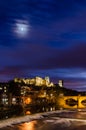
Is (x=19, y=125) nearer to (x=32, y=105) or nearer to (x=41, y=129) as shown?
(x=41, y=129)

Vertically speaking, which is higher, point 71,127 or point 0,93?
point 0,93

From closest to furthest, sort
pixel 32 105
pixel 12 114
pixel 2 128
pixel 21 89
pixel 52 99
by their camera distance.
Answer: pixel 2 128 < pixel 12 114 < pixel 32 105 < pixel 21 89 < pixel 52 99

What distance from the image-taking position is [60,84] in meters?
137

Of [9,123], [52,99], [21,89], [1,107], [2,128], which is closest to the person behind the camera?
[2,128]

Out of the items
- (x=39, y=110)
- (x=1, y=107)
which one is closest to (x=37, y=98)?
(x=39, y=110)

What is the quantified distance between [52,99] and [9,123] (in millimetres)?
51716

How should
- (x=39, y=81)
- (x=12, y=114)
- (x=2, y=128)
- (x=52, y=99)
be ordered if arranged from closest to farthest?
(x=2, y=128) < (x=12, y=114) < (x=52, y=99) < (x=39, y=81)

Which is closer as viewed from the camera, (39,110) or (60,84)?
(39,110)

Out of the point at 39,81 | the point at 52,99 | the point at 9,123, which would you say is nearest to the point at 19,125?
the point at 9,123

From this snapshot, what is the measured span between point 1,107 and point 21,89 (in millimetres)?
24377

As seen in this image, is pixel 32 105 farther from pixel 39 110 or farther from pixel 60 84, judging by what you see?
pixel 60 84

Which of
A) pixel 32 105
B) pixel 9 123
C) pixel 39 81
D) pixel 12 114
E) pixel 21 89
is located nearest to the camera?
pixel 9 123

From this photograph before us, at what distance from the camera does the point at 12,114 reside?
192 ft

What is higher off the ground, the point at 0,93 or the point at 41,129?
the point at 0,93
